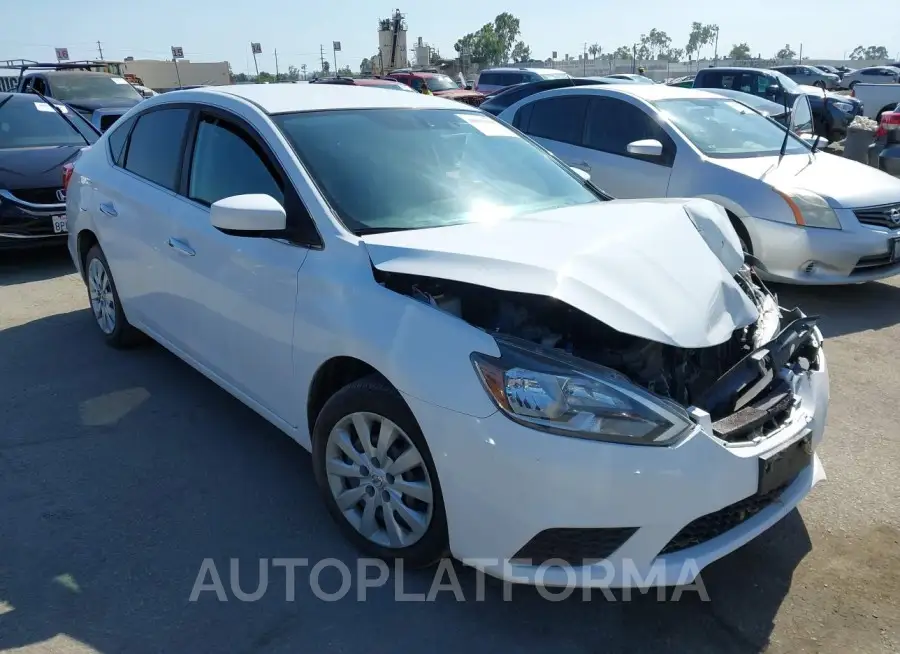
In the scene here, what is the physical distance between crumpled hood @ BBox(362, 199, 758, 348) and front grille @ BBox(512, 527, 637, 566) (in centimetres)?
61

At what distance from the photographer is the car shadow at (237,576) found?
2.40m

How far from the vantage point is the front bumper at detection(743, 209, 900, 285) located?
546 cm

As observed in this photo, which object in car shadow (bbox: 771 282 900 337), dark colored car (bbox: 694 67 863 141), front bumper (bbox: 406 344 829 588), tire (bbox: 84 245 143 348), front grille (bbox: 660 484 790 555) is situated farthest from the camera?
dark colored car (bbox: 694 67 863 141)

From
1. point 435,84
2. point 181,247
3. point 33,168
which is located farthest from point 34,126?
point 435,84

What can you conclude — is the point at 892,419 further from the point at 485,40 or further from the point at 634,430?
the point at 485,40

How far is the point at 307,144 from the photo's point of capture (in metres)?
3.13

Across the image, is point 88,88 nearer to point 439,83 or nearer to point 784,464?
point 439,83

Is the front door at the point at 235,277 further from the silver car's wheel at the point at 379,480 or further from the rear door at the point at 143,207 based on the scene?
the silver car's wheel at the point at 379,480

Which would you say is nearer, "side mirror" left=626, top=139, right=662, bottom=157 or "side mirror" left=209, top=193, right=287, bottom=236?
"side mirror" left=209, top=193, right=287, bottom=236

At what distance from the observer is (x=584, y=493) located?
212 centimetres

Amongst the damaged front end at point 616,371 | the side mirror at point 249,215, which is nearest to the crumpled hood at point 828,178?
the damaged front end at point 616,371

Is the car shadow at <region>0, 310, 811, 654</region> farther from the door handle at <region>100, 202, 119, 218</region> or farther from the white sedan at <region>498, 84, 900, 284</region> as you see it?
the white sedan at <region>498, 84, 900, 284</region>

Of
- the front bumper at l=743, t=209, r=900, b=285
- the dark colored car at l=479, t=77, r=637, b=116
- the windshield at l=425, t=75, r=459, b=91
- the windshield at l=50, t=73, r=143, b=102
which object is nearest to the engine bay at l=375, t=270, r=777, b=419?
the front bumper at l=743, t=209, r=900, b=285

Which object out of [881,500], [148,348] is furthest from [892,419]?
[148,348]
